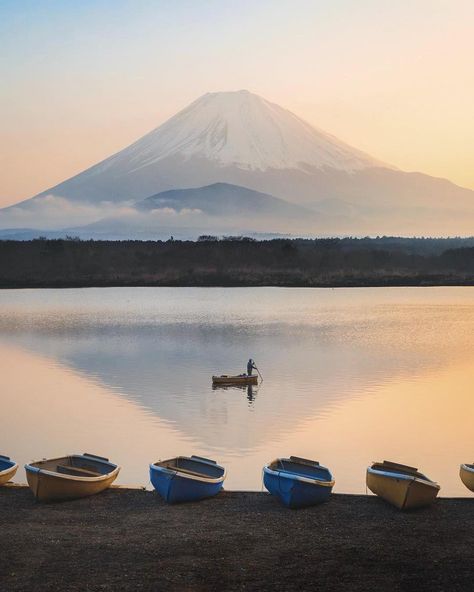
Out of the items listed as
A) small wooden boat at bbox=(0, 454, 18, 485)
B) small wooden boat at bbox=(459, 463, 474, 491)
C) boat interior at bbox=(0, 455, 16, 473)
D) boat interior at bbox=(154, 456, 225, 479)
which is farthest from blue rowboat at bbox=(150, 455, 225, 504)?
small wooden boat at bbox=(459, 463, 474, 491)

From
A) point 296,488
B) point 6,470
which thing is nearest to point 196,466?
point 296,488

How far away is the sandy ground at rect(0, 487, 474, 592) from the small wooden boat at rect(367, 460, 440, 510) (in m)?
0.20

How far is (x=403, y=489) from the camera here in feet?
56.4

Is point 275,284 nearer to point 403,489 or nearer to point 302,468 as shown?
point 302,468

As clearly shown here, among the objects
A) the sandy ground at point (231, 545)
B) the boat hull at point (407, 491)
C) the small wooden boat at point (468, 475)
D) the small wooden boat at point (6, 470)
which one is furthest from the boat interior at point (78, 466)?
the small wooden boat at point (468, 475)

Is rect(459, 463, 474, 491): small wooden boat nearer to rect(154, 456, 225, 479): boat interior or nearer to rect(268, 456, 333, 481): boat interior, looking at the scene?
rect(268, 456, 333, 481): boat interior

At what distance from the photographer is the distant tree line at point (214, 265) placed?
131 m

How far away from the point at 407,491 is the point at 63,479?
255 inches

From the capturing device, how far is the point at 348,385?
3950 cm

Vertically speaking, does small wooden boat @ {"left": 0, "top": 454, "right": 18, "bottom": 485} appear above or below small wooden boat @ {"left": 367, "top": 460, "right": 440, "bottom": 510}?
below

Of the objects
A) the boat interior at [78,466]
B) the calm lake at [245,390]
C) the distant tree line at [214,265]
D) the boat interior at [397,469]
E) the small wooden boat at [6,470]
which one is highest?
the distant tree line at [214,265]

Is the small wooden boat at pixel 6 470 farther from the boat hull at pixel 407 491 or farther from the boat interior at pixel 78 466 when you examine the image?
the boat hull at pixel 407 491

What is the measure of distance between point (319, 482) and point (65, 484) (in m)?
4.84

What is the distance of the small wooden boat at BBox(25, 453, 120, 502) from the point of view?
17.5m
